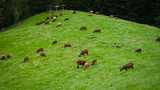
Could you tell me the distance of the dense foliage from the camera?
5175cm

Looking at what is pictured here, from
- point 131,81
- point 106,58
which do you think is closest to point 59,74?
point 106,58

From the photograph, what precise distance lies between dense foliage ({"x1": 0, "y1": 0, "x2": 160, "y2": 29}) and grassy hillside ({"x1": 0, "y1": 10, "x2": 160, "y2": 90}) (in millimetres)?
25024

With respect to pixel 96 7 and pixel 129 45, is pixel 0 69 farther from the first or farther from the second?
pixel 96 7

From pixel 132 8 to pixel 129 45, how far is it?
55.1 m

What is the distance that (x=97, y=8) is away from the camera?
74750 millimetres

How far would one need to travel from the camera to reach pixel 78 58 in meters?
17.6

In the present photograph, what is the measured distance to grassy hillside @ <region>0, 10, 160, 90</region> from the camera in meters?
11.0

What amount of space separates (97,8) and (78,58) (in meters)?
62.2

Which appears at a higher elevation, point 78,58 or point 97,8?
point 97,8

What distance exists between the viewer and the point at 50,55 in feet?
66.7

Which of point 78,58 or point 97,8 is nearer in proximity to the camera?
point 78,58

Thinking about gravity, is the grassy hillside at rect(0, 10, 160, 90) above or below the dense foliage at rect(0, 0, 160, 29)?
below

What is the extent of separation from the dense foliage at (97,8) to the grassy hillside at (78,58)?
25.0 m

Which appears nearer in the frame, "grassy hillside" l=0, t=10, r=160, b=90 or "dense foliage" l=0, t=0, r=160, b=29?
"grassy hillside" l=0, t=10, r=160, b=90
